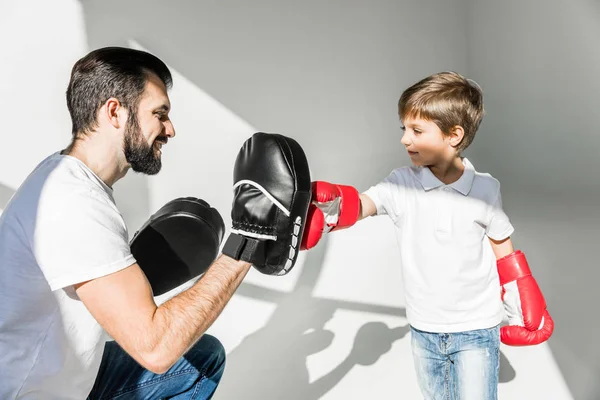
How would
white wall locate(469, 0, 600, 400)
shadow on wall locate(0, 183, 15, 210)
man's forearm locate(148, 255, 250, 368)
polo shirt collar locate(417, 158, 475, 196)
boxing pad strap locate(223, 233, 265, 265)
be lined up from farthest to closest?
white wall locate(469, 0, 600, 400)
shadow on wall locate(0, 183, 15, 210)
polo shirt collar locate(417, 158, 475, 196)
boxing pad strap locate(223, 233, 265, 265)
man's forearm locate(148, 255, 250, 368)

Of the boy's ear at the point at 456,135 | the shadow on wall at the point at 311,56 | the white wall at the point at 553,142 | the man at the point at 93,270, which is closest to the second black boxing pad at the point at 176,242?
the man at the point at 93,270

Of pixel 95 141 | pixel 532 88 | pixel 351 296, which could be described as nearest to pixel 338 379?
pixel 351 296

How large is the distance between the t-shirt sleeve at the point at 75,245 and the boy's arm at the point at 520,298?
1038mm

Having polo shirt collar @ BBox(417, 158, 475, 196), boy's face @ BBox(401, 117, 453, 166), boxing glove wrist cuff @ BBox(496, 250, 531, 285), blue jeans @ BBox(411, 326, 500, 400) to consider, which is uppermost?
boy's face @ BBox(401, 117, 453, 166)

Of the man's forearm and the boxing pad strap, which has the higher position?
the boxing pad strap

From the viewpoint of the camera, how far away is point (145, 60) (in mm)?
1344

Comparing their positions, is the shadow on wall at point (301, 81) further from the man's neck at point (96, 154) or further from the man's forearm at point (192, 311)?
the man's forearm at point (192, 311)

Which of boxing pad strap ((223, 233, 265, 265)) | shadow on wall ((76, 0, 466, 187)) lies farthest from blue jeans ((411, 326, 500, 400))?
shadow on wall ((76, 0, 466, 187))

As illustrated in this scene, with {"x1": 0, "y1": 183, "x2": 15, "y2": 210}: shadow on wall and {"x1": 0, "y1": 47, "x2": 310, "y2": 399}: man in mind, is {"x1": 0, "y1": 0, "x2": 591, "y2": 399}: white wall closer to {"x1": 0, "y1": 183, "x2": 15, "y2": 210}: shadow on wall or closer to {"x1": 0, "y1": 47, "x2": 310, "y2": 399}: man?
{"x1": 0, "y1": 183, "x2": 15, "y2": 210}: shadow on wall

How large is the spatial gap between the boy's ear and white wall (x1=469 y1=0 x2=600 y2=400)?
3.75ft

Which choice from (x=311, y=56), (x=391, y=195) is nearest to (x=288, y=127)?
(x=311, y=56)

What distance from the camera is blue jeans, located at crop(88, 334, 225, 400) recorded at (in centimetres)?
139

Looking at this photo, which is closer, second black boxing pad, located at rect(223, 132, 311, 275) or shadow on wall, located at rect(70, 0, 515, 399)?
second black boxing pad, located at rect(223, 132, 311, 275)

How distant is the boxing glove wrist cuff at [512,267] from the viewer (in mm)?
1501
